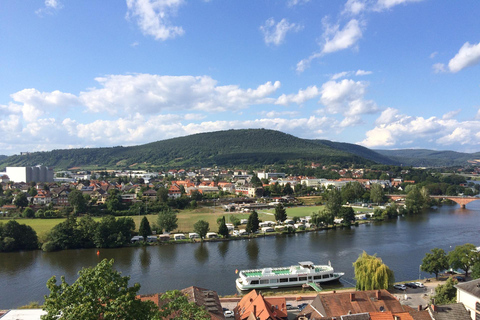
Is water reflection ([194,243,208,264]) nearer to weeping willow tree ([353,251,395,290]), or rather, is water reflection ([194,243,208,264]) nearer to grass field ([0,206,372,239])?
grass field ([0,206,372,239])

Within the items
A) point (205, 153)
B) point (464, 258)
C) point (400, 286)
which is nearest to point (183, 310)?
point (400, 286)

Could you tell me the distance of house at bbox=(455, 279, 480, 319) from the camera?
1006cm

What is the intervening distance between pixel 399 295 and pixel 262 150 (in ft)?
374

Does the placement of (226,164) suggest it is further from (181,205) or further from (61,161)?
(181,205)

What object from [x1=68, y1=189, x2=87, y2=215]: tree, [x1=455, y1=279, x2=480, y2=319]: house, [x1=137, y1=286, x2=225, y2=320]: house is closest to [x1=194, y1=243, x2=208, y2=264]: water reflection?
[x1=137, y1=286, x2=225, y2=320]: house

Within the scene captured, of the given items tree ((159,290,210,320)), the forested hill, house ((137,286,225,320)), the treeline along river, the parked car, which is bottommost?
the treeline along river

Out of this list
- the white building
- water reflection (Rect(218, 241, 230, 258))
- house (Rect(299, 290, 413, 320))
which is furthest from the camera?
the white building

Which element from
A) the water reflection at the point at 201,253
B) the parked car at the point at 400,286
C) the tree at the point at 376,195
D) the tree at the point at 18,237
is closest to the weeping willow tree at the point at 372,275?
the parked car at the point at 400,286

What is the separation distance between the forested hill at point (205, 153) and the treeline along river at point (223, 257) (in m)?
76.0

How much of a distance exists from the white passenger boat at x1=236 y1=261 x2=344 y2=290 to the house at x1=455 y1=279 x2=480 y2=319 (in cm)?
761

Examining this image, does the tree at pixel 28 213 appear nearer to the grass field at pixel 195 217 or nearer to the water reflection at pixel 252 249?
the grass field at pixel 195 217

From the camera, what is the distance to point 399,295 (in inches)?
574

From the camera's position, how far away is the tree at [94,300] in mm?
6695

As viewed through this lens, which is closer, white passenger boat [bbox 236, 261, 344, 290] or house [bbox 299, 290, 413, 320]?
house [bbox 299, 290, 413, 320]
